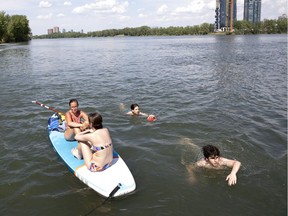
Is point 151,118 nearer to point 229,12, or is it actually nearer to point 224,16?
point 224,16

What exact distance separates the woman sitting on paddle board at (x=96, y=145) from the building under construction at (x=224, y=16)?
158 metres

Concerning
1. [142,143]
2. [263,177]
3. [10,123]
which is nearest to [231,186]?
[263,177]

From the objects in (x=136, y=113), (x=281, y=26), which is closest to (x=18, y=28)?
(x=136, y=113)

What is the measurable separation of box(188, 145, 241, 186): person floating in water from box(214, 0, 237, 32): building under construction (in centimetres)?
15681

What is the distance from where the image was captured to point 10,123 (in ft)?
38.9

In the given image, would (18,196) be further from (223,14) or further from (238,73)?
(223,14)

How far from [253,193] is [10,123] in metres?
9.35

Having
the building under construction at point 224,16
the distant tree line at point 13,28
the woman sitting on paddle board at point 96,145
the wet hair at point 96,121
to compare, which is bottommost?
the woman sitting on paddle board at point 96,145

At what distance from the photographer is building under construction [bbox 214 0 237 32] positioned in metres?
158

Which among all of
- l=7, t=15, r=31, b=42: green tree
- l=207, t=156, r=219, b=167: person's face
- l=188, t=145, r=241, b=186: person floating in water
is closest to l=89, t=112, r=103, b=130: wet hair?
l=188, t=145, r=241, b=186: person floating in water

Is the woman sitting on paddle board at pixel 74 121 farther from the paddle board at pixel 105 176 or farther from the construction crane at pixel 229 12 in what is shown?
the construction crane at pixel 229 12

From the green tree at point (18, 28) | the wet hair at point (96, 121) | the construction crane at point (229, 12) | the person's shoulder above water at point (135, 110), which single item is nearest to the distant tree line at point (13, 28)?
the green tree at point (18, 28)

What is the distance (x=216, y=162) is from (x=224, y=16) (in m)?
169

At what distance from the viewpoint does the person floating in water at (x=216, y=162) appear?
23.1ft
